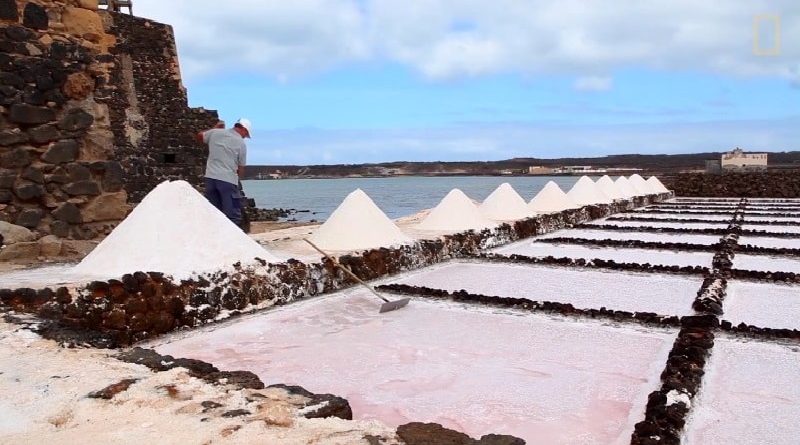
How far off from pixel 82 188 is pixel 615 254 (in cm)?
429

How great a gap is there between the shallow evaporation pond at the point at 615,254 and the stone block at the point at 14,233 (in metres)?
3.75

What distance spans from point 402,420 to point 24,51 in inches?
152

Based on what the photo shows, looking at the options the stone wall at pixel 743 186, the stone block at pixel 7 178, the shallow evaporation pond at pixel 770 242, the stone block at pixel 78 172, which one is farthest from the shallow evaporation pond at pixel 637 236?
the stone wall at pixel 743 186

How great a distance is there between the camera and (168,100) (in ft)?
42.9

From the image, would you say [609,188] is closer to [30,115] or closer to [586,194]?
[586,194]

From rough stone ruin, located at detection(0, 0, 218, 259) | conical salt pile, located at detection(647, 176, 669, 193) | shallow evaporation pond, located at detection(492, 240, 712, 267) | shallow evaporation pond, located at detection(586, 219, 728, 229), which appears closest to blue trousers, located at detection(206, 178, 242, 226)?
rough stone ruin, located at detection(0, 0, 218, 259)

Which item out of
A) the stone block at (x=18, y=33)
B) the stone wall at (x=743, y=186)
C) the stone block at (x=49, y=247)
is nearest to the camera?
the stone block at (x=49, y=247)

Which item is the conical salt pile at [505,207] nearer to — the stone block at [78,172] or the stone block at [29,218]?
the stone block at [78,172]

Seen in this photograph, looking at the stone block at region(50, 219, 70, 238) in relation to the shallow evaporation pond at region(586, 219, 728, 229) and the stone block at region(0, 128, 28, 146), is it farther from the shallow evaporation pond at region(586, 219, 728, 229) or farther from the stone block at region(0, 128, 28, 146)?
the shallow evaporation pond at region(586, 219, 728, 229)

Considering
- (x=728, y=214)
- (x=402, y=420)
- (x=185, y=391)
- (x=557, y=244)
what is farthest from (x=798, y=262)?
(x=728, y=214)

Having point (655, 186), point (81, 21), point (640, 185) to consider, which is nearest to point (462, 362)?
point (81, 21)

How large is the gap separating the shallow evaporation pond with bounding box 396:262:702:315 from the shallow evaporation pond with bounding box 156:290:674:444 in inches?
21.1

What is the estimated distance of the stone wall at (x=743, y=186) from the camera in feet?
57.8

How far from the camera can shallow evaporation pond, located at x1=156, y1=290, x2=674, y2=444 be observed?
2.05 m
